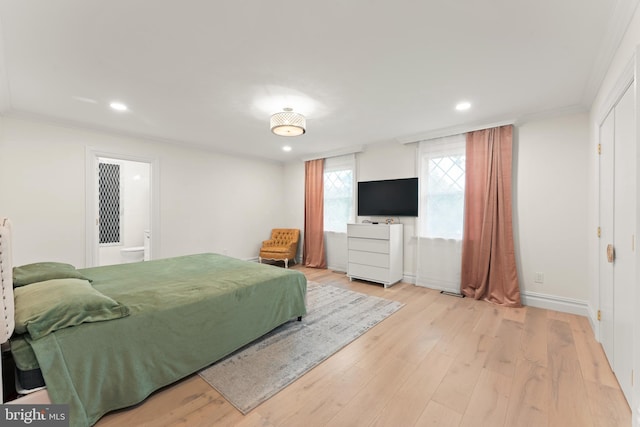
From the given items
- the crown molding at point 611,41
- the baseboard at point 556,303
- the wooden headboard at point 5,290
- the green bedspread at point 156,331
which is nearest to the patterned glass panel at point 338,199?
the green bedspread at point 156,331

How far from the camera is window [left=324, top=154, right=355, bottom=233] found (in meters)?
5.17

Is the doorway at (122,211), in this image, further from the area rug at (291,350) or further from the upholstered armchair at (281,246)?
the area rug at (291,350)

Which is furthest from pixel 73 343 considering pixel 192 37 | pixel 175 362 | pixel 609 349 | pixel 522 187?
pixel 522 187

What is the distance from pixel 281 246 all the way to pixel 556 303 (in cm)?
458

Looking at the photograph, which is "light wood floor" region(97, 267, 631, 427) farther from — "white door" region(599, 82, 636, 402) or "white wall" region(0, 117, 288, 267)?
"white wall" region(0, 117, 288, 267)

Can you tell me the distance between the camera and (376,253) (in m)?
4.27

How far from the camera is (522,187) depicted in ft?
A: 11.1

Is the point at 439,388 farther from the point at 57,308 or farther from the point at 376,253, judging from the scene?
the point at 376,253

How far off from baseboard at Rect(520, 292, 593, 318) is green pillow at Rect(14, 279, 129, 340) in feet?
14.0

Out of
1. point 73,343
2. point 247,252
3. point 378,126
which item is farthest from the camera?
point 247,252

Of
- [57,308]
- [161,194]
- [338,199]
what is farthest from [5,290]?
[338,199]

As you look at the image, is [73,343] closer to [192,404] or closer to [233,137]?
[192,404]

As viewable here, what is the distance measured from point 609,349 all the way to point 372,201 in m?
3.28

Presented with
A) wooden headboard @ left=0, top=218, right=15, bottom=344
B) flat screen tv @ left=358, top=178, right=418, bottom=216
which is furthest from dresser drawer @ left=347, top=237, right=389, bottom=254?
wooden headboard @ left=0, top=218, right=15, bottom=344
